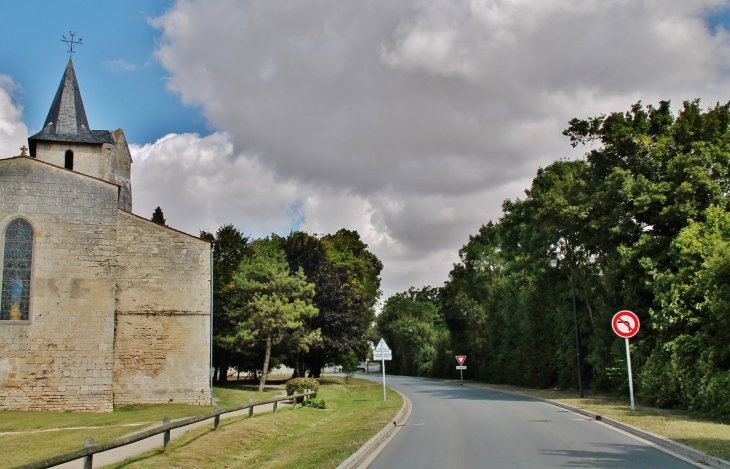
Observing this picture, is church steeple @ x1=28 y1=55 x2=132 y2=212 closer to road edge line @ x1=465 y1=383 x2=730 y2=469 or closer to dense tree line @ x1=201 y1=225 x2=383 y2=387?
dense tree line @ x1=201 y1=225 x2=383 y2=387

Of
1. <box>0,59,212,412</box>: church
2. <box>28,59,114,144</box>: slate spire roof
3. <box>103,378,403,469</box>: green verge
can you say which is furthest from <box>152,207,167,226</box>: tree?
<box>103,378,403,469</box>: green verge

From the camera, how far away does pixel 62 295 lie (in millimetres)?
24672

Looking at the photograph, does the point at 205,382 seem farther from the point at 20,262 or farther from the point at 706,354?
the point at 706,354

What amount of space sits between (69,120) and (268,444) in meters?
25.2

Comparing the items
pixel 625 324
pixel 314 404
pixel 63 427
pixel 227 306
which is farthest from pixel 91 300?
pixel 625 324

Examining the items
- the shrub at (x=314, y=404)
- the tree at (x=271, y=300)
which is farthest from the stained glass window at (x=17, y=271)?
the tree at (x=271, y=300)

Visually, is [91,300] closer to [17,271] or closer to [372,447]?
[17,271]

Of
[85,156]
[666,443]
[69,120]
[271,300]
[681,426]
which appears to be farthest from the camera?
[271,300]

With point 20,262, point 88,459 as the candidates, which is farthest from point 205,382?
point 88,459

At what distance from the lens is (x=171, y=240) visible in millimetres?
27422

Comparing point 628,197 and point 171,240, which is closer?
point 628,197

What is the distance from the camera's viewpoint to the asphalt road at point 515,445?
10211mm

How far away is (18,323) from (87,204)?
537 cm

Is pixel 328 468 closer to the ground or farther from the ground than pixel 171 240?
closer to the ground
